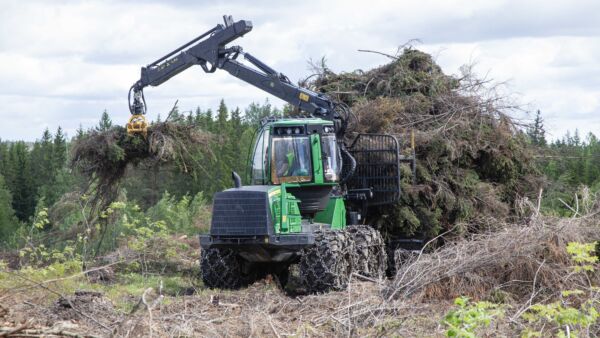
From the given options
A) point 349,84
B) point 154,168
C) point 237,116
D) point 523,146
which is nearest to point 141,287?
point 154,168

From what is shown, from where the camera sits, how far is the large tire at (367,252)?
13.6 metres

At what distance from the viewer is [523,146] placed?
1739cm

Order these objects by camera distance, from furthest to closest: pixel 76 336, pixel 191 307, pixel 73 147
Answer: pixel 73 147 → pixel 191 307 → pixel 76 336

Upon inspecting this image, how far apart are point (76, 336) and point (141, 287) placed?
713cm

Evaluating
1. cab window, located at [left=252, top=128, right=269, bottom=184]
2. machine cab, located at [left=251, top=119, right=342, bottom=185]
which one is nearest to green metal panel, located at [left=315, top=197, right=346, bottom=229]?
machine cab, located at [left=251, top=119, right=342, bottom=185]

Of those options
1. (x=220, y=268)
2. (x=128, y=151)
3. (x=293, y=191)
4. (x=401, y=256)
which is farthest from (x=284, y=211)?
(x=128, y=151)

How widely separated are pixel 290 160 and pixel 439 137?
3736mm

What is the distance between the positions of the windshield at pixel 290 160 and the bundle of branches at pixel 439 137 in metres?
2.64

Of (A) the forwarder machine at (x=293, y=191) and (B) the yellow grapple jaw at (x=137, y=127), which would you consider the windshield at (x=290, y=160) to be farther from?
(B) the yellow grapple jaw at (x=137, y=127)

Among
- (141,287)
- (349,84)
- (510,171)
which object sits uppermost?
(349,84)

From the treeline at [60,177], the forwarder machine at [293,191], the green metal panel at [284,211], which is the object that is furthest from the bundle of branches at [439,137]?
the treeline at [60,177]

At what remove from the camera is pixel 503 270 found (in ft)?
37.6

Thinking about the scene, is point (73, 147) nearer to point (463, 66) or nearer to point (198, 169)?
point (198, 169)

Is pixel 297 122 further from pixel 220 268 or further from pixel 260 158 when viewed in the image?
pixel 220 268
